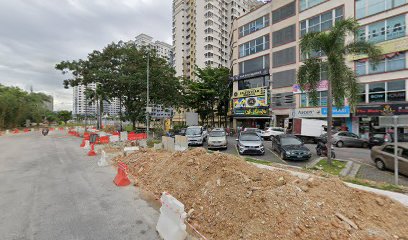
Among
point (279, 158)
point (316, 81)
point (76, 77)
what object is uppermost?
point (76, 77)

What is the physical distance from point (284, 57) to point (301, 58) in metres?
12.2

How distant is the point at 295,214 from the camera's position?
4.34 m

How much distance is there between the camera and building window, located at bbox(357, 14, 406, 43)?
22.6 m

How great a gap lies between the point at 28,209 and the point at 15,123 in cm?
6000

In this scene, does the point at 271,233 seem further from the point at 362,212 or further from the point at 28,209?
the point at 28,209

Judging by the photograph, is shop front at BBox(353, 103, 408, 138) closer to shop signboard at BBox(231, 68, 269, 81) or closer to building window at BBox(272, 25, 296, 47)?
building window at BBox(272, 25, 296, 47)

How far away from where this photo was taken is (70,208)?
5.95 meters

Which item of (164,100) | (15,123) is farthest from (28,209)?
(15,123)

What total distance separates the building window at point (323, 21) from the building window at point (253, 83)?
849 centimetres

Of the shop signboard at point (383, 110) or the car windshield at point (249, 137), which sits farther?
the shop signboard at point (383, 110)

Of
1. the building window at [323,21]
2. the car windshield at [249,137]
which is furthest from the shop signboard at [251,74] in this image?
the car windshield at [249,137]

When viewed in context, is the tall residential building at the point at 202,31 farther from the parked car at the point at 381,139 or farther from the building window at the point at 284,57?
the parked car at the point at 381,139

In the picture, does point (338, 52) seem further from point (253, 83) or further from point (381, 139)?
point (253, 83)

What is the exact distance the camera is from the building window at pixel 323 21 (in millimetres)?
27141
